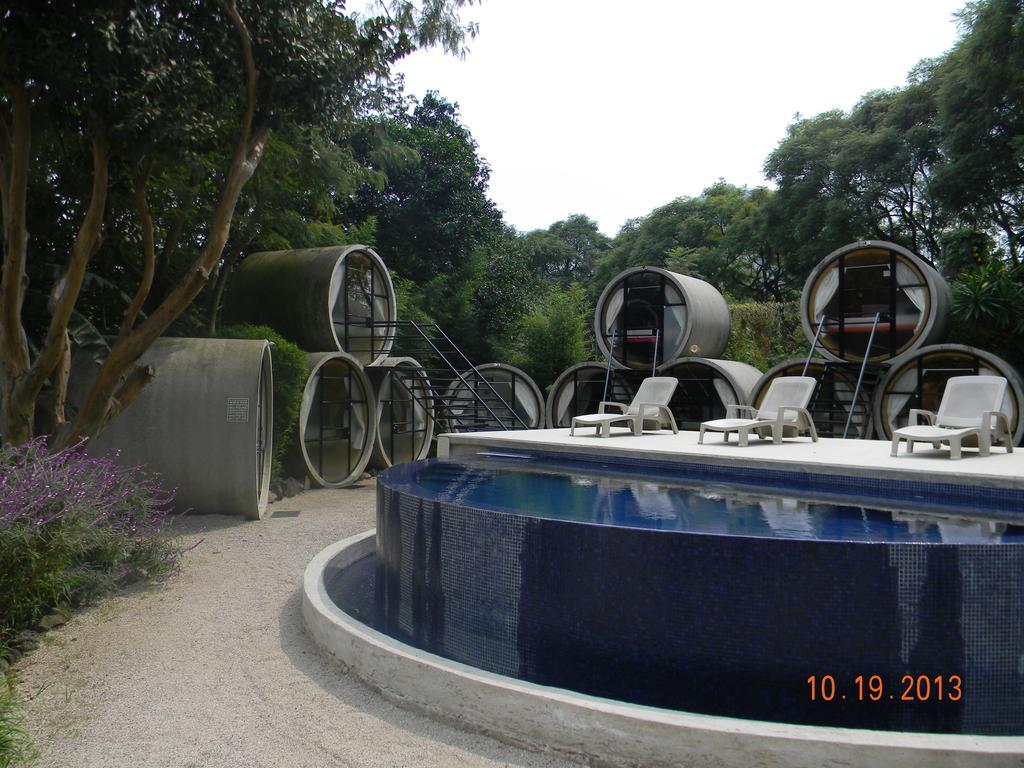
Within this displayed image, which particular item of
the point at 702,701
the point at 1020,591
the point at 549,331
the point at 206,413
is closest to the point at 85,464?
the point at 206,413

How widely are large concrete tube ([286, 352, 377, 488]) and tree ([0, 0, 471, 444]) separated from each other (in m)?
3.64

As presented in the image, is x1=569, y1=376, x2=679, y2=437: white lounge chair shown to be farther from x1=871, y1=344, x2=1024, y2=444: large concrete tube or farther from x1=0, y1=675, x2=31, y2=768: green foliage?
x1=0, y1=675, x2=31, y2=768: green foliage

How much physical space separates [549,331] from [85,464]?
53.4 ft

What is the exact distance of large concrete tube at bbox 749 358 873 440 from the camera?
533 inches

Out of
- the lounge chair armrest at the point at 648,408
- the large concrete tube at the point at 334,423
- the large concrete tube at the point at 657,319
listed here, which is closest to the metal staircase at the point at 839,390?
Result: the large concrete tube at the point at 657,319

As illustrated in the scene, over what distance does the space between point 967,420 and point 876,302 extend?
19.6 ft

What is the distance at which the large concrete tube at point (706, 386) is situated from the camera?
14.7m

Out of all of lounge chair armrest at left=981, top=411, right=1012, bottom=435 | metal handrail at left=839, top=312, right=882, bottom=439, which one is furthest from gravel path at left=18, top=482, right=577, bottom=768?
metal handrail at left=839, top=312, right=882, bottom=439

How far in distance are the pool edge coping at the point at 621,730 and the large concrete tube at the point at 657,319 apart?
1160 centimetres

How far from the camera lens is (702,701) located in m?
4.34

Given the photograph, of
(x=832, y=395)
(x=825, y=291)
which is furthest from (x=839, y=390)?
(x=825, y=291)

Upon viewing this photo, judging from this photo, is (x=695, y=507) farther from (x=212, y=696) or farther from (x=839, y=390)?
(x=839, y=390)

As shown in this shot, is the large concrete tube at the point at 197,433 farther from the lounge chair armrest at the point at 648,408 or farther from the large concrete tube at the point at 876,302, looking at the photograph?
the large concrete tube at the point at 876,302

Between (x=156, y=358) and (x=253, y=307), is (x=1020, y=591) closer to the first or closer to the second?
(x=156, y=358)
